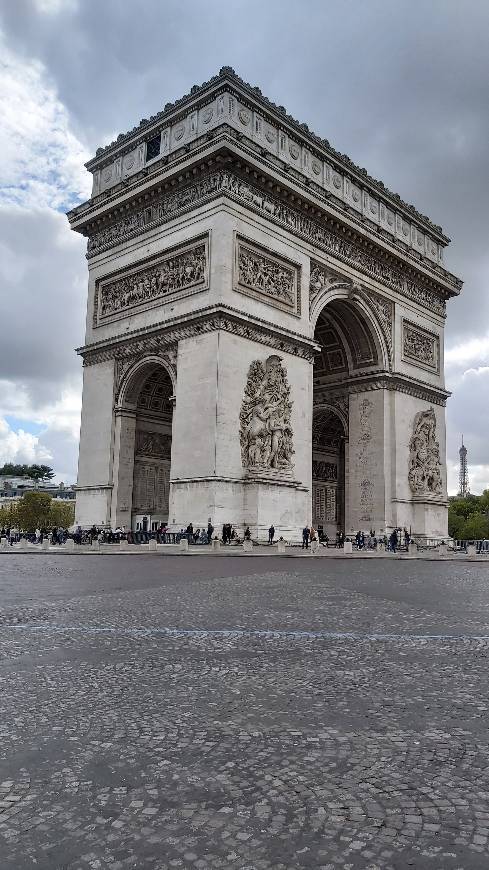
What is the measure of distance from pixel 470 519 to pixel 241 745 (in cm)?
7629

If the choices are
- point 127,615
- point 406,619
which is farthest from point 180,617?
point 406,619

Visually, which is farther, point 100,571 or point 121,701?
point 100,571

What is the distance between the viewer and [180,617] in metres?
5.80

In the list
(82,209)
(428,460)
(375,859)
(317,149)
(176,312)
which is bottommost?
(375,859)

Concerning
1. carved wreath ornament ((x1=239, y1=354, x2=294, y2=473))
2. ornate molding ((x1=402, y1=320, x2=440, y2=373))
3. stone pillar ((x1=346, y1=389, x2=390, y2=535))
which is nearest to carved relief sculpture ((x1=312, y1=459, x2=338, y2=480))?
stone pillar ((x1=346, y1=389, x2=390, y2=535))

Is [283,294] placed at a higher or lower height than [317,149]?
lower

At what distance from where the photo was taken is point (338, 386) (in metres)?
32.0

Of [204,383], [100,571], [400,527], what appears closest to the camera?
[100,571]

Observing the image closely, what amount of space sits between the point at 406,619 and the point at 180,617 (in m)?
1.95

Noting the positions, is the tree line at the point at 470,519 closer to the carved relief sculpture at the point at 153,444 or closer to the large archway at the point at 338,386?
the large archway at the point at 338,386

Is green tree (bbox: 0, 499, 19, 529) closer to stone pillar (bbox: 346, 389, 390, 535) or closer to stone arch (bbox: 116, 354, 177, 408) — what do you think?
stone arch (bbox: 116, 354, 177, 408)

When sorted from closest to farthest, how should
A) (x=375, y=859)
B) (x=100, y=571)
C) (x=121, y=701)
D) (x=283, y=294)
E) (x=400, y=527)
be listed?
(x=375, y=859), (x=121, y=701), (x=100, y=571), (x=283, y=294), (x=400, y=527)

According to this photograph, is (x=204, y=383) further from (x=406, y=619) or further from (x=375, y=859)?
(x=375, y=859)

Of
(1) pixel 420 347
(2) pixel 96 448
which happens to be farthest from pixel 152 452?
(1) pixel 420 347
